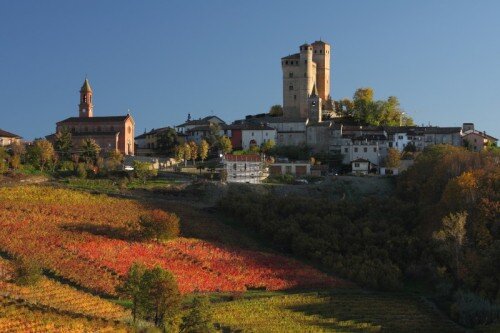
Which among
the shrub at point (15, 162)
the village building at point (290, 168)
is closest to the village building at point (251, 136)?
the village building at point (290, 168)

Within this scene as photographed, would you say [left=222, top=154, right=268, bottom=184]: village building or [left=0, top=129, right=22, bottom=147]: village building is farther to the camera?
[left=0, top=129, right=22, bottom=147]: village building

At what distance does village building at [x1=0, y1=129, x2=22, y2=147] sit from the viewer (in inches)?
3453

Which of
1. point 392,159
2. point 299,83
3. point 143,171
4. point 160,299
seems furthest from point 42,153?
point 160,299

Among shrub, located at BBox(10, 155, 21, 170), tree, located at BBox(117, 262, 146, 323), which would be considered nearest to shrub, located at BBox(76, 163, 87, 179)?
shrub, located at BBox(10, 155, 21, 170)

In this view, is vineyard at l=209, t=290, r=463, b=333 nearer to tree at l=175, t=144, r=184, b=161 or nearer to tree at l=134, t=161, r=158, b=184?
tree at l=134, t=161, r=158, b=184

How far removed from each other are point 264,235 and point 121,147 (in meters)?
36.0

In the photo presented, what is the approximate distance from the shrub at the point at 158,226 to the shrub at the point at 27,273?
14.7 meters

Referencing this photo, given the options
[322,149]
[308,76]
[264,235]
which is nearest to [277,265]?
[264,235]

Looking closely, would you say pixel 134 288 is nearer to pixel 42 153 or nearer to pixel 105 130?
pixel 42 153

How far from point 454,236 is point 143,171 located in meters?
32.8

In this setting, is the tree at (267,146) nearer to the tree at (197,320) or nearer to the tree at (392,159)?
the tree at (392,159)

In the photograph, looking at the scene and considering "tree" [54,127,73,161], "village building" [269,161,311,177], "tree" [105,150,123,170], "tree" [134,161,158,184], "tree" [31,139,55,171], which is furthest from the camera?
"tree" [54,127,73,161]

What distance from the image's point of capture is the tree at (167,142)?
298ft

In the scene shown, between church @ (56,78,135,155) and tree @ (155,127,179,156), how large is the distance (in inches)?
144
